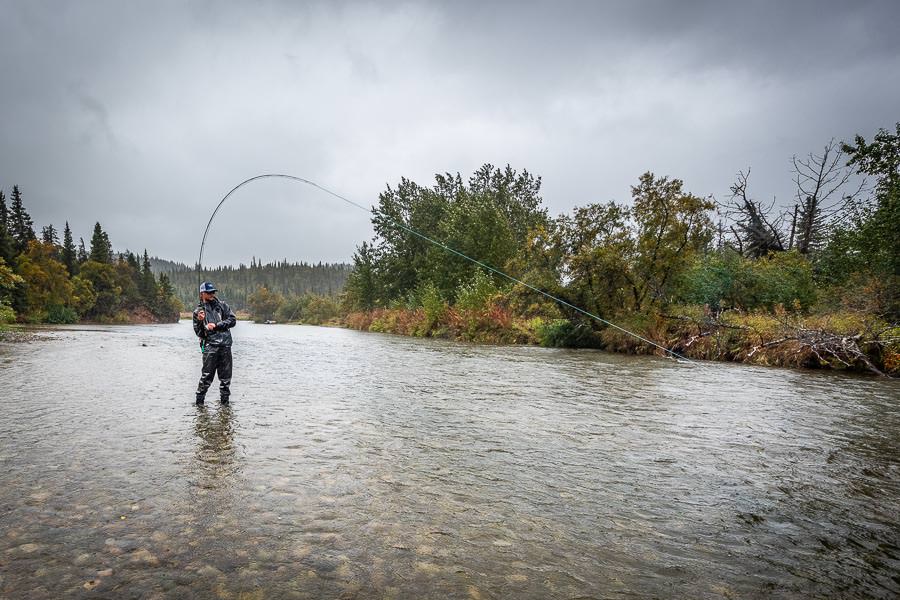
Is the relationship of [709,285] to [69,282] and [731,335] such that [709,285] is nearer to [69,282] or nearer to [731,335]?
[731,335]

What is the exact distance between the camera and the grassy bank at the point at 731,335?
13031 mm

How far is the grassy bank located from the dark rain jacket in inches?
Result: 586

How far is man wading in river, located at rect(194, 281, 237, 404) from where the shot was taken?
7469 millimetres

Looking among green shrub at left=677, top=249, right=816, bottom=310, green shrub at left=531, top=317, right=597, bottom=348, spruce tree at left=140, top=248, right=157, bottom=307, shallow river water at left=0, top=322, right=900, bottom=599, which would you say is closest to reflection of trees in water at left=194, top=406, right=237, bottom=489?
shallow river water at left=0, top=322, right=900, bottom=599

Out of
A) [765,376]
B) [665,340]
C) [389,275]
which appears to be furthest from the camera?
[389,275]

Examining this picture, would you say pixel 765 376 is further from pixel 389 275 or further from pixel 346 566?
pixel 389 275

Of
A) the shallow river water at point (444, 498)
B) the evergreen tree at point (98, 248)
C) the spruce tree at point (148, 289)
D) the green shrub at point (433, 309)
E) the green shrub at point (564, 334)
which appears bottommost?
the shallow river water at point (444, 498)

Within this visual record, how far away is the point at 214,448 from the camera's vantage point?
512 cm

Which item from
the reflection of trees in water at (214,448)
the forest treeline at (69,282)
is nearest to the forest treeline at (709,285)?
the reflection of trees in water at (214,448)

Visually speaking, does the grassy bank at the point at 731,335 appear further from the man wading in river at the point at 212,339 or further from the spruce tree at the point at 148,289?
the spruce tree at the point at 148,289

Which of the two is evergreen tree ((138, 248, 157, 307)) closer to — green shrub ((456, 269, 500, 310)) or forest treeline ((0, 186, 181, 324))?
forest treeline ((0, 186, 181, 324))

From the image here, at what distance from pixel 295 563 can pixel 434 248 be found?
3825cm

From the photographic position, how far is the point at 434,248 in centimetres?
4056

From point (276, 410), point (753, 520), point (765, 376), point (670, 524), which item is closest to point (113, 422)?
point (276, 410)
